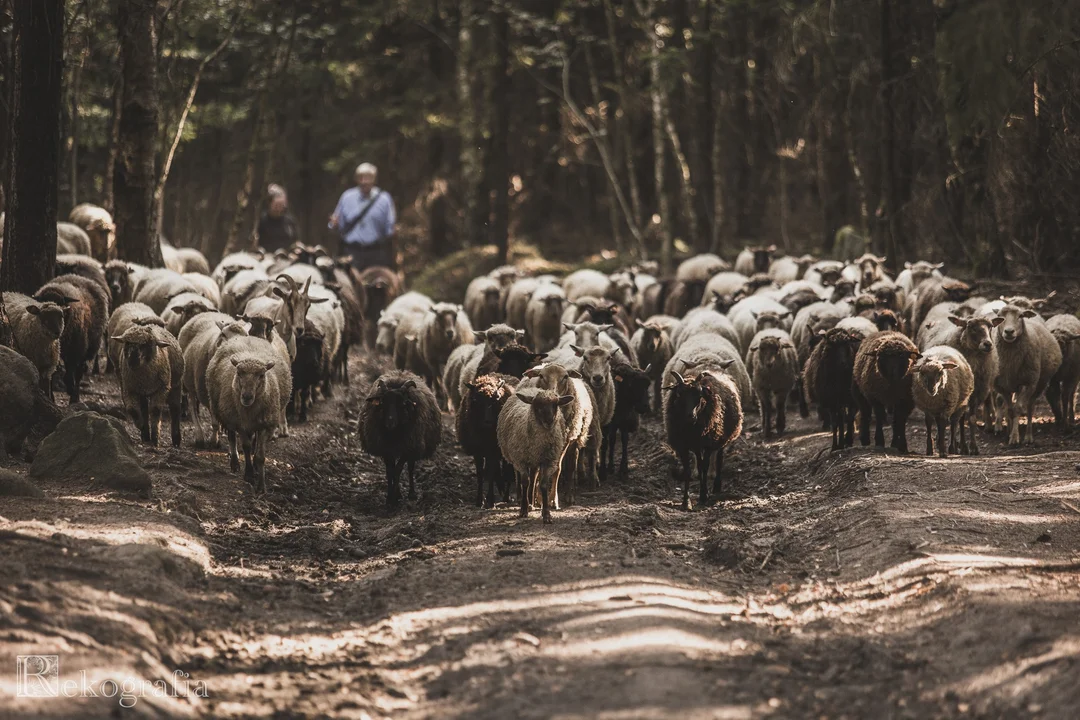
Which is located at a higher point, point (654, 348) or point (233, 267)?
point (233, 267)

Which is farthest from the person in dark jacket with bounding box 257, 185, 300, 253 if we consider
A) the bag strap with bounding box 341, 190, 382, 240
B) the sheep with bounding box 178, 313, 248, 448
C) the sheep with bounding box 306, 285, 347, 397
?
the sheep with bounding box 178, 313, 248, 448

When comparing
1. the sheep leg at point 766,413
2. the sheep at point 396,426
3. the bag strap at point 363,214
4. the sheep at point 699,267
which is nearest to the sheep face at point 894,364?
the sheep leg at point 766,413

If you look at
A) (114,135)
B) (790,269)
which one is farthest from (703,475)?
(790,269)

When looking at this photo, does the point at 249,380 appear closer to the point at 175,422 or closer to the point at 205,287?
the point at 175,422

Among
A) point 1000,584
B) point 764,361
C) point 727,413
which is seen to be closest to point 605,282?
point 764,361

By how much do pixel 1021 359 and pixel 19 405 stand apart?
10.8 m

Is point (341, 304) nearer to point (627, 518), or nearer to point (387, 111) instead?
point (627, 518)

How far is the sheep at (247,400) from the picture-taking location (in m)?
11.2

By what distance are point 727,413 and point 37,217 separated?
308 inches

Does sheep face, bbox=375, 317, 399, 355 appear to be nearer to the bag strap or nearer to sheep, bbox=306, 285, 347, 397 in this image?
sheep, bbox=306, 285, 347, 397

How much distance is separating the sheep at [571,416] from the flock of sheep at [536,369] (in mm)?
26

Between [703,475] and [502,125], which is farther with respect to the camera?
[502,125]

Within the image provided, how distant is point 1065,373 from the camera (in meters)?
14.1

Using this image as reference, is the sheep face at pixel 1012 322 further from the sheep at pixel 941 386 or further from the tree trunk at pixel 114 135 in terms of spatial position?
the tree trunk at pixel 114 135
